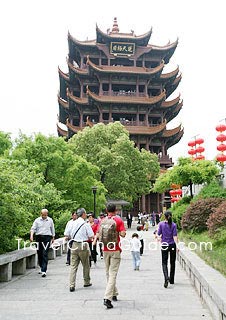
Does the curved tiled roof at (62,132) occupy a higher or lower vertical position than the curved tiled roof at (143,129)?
higher

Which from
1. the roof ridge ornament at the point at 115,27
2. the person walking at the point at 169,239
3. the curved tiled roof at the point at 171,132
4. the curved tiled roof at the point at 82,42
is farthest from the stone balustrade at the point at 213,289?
the roof ridge ornament at the point at 115,27

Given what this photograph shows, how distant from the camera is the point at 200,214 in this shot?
15188 mm

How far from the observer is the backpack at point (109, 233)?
6332mm

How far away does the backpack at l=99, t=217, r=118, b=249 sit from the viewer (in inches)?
249

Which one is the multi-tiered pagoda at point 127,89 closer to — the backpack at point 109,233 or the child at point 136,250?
the child at point 136,250

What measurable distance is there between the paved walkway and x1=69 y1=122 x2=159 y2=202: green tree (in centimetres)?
2589

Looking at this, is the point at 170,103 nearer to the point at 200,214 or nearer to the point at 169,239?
the point at 200,214

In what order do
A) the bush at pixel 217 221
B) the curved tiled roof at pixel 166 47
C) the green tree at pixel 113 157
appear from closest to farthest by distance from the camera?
the bush at pixel 217 221 < the green tree at pixel 113 157 < the curved tiled roof at pixel 166 47

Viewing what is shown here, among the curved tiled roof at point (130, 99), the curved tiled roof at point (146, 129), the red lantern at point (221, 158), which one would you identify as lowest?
the red lantern at point (221, 158)

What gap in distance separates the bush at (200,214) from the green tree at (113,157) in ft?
65.0

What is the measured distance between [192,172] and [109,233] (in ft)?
51.5

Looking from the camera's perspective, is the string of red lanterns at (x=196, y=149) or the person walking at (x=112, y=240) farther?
the string of red lanterns at (x=196, y=149)

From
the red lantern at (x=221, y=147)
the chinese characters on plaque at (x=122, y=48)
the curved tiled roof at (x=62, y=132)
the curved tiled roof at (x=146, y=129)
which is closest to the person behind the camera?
Result: the red lantern at (x=221, y=147)

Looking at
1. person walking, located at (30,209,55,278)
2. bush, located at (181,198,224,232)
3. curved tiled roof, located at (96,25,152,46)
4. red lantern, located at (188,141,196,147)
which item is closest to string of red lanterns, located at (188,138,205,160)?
red lantern, located at (188,141,196,147)
